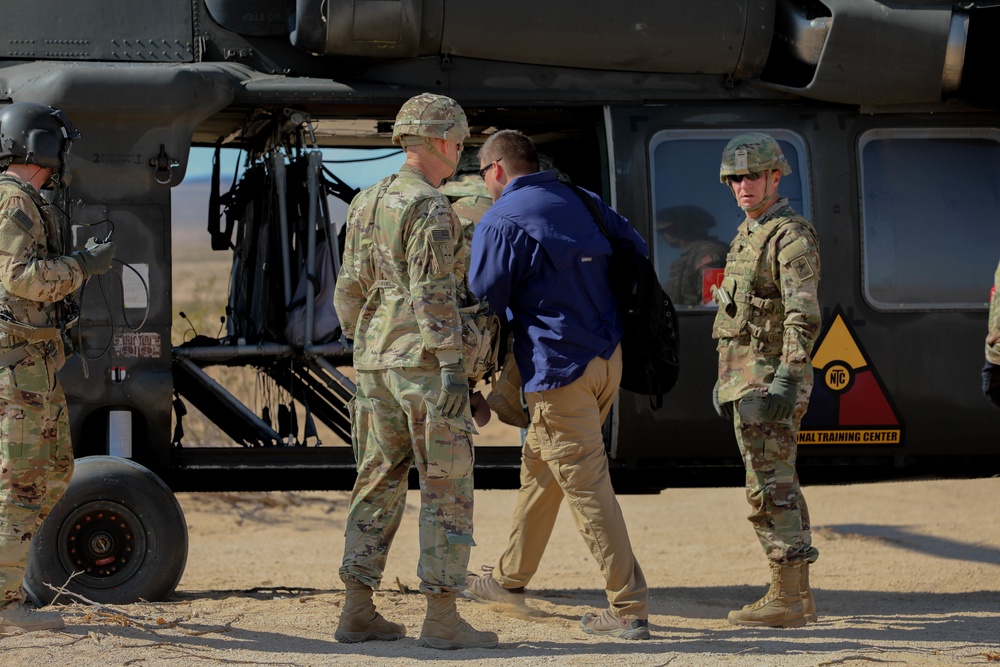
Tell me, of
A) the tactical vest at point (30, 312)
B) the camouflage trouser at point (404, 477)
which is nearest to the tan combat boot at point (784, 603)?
the camouflage trouser at point (404, 477)

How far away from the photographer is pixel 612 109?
6.20m

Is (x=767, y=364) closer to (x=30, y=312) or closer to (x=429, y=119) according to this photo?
(x=429, y=119)

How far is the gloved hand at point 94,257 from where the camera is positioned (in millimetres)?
4902

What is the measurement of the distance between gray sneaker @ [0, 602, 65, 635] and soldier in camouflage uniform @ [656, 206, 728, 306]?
2.99 metres

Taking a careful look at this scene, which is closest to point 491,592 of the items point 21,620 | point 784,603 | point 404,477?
point 404,477

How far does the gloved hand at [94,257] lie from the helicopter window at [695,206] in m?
2.45

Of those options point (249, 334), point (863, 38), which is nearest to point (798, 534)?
point (863, 38)

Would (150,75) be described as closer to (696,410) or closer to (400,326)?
(400,326)

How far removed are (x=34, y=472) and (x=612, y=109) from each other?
9.81 ft

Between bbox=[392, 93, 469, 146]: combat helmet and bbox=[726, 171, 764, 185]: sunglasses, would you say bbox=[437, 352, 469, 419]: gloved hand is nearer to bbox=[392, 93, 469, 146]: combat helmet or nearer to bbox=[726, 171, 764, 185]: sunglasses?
bbox=[392, 93, 469, 146]: combat helmet

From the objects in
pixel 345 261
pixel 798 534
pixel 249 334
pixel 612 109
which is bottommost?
pixel 798 534

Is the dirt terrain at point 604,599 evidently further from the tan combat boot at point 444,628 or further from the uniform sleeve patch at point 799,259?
the uniform sleeve patch at point 799,259

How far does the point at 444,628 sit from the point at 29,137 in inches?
91.5

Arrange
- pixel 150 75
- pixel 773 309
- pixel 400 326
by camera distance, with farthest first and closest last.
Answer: pixel 150 75, pixel 773 309, pixel 400 326
